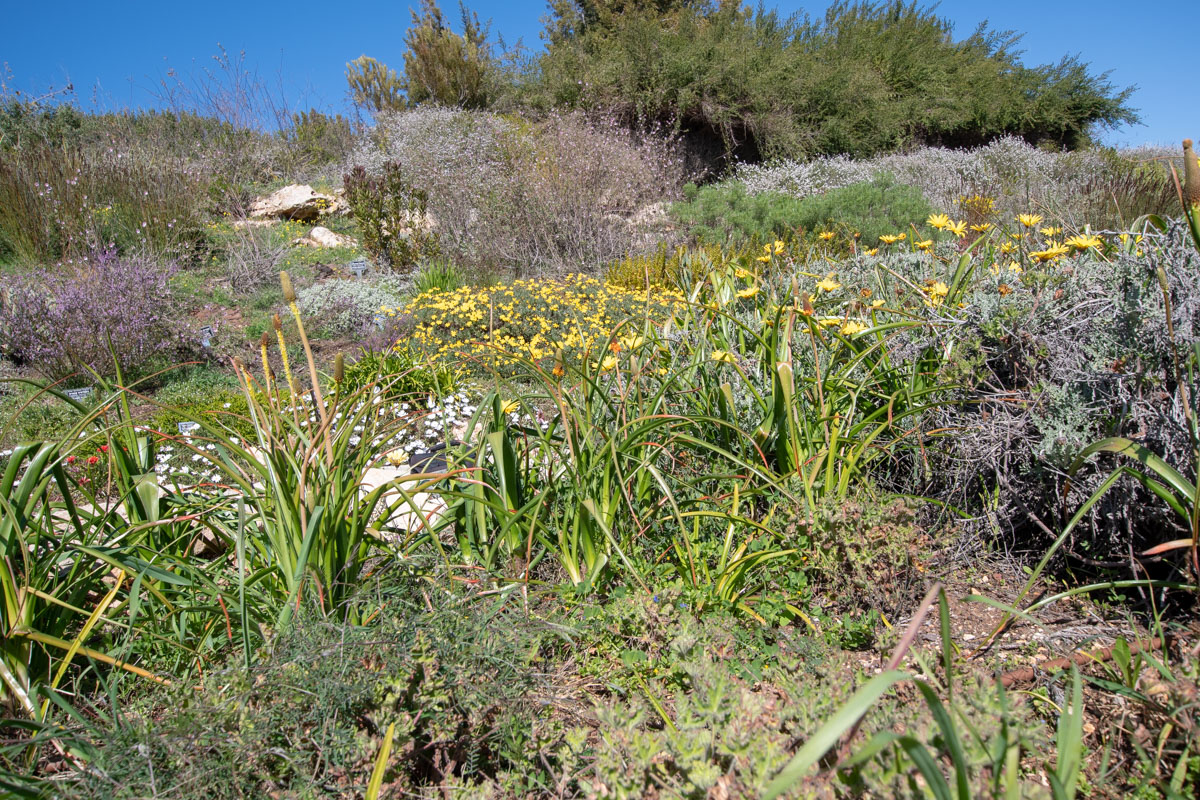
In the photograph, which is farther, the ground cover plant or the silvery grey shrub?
the silvery grey shrub

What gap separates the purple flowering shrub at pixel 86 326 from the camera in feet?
15.5

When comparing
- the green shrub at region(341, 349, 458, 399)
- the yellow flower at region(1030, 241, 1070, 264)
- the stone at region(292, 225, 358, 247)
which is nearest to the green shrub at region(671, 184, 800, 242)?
the green shrub at region(341, 349, 458, 399)

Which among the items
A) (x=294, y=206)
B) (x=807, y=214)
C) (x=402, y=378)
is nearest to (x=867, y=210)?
(x=807, y=214)

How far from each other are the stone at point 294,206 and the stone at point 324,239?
996mm

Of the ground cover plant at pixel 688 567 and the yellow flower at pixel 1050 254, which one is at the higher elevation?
the yellow flower at pixel 1050 254

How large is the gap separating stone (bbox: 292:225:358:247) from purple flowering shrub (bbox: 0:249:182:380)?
13.0 ft

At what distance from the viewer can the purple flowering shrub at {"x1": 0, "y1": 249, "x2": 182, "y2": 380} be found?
15.5 ft

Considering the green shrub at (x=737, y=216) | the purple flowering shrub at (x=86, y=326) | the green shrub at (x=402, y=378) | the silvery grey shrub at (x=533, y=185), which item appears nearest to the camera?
the green shrub at (x=402, y=378)

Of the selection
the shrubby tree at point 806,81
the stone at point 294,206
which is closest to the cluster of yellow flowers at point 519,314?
the stone at point 294,206

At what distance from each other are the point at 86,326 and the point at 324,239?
16.3ft

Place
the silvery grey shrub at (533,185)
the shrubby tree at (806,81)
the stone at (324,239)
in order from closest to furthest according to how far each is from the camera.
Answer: the silvery grey shrub at (533,185)
the stone at (324,239)
the shrubby tree at (806,81)

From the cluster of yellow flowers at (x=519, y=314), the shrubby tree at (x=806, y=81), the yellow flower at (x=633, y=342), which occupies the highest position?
the shrubby tree at (x=806, y=81)

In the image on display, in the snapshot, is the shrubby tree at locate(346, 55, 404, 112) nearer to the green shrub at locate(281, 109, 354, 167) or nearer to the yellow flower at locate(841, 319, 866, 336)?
the green shrub at locate(281, 109, 354, 167)

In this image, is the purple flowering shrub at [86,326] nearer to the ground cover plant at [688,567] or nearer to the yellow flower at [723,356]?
the ground cover plant at [688,567]
